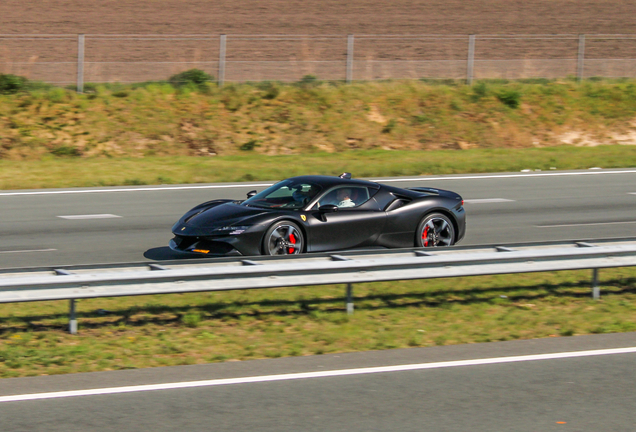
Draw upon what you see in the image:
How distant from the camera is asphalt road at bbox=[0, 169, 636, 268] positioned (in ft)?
43.1

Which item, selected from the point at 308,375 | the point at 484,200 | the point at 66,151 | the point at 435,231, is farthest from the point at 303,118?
the point at 308,375

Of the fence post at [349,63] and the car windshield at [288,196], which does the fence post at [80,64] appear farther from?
the car windshield at [288,196]

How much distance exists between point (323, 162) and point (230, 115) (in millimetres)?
4368

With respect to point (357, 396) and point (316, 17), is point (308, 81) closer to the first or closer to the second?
point (316, 17)

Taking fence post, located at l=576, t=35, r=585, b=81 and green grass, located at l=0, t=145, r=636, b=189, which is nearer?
green grass, located at l=0, t=145, r=636, b=189

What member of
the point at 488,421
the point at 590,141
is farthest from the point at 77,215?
the point at 590,141

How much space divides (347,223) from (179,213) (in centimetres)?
506

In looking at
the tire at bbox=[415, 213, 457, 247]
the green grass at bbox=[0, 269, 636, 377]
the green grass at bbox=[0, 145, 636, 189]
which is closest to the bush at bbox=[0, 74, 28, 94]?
the green grass at bbox=[0, 145, 636, 189]

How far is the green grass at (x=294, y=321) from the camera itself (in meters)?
8.07

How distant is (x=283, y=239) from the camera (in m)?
11.7

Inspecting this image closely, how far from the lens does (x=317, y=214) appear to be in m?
12.0

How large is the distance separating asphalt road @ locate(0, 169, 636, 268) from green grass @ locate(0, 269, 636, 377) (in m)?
2.89

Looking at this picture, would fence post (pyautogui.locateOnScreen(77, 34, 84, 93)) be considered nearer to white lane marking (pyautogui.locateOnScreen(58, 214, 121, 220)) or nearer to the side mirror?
white lane marking (pyautogui.locateOnScreen(58, 214, 121, 220))

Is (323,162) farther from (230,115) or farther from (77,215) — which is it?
(77,215)
